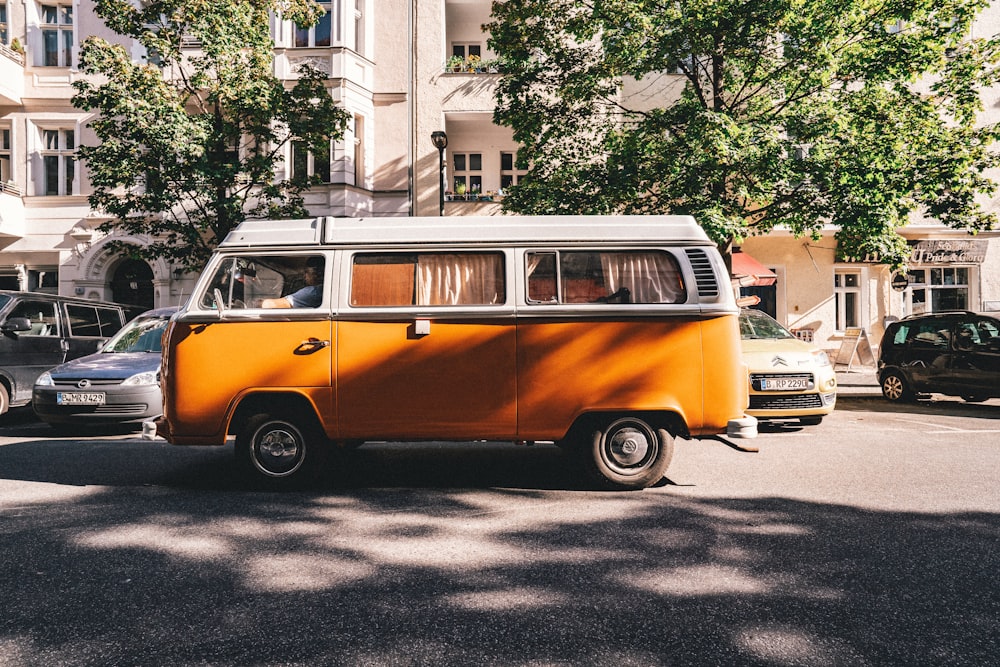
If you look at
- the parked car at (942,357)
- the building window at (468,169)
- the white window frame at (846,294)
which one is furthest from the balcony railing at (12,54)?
the white window frame at (846,294)

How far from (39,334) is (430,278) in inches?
333

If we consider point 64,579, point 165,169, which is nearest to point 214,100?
point 165,169

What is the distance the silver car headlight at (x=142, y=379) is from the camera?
7848 millimetres

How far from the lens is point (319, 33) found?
17.1 metres

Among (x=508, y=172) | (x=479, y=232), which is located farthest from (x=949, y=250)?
(x=479, y=232)

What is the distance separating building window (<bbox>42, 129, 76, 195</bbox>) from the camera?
58.6 feet

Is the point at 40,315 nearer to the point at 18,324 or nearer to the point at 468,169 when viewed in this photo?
the point at 18,324

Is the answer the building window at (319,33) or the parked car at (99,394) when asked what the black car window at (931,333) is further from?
the building window at (319,33)

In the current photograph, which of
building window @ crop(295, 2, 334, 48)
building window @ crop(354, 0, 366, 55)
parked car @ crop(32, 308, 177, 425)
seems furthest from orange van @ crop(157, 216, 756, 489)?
building window @ crop(354, 0, 366, 55)

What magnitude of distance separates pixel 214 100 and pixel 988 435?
14022mm

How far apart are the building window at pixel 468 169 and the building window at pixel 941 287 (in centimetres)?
1328

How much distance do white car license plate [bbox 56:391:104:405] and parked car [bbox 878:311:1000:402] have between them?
13291mm

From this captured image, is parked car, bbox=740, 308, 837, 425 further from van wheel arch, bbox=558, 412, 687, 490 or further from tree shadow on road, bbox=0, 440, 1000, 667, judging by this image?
tree shadow on road, bbox=0, 440, 1000, 667

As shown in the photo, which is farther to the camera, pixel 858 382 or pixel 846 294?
pixel 846 294
